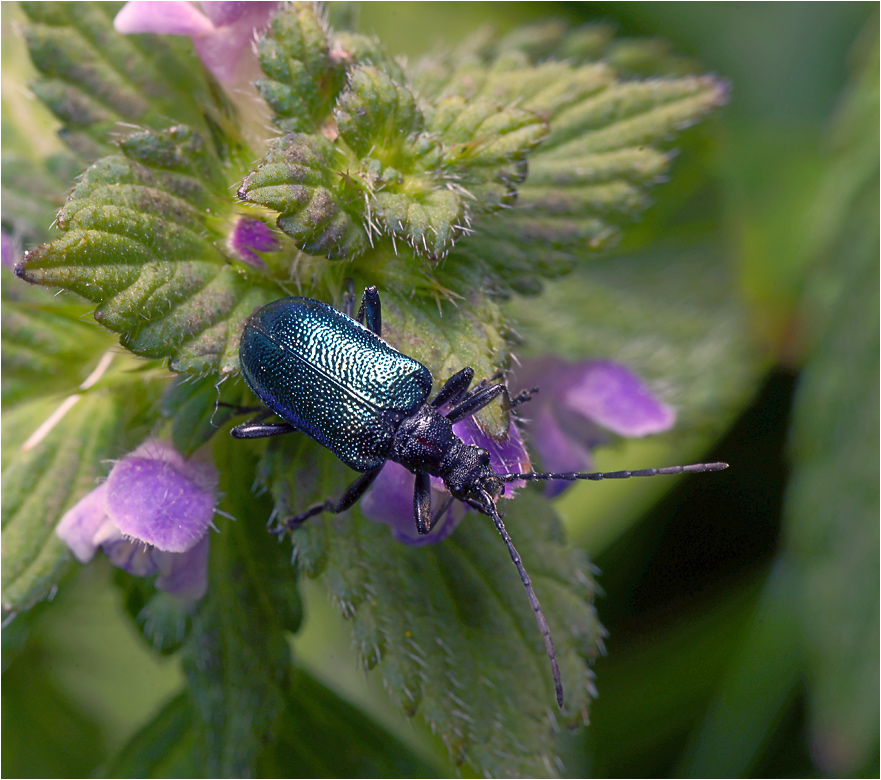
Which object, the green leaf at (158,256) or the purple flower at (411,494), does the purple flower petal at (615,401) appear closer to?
the purple flower at (411,494)

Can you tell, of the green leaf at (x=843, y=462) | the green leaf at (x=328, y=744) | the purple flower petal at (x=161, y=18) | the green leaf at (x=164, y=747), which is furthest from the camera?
the green leaf at (x=843, y=462)

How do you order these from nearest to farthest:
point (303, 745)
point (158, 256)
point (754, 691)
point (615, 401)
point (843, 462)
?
1. point (158, 256)
2. point (615, 401)
3. point (303, 745)
4. point (843, 462)
5. point (754, 691)

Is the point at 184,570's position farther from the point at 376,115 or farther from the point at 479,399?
the point at 376,115

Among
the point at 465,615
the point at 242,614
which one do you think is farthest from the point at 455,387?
the point at 242,614

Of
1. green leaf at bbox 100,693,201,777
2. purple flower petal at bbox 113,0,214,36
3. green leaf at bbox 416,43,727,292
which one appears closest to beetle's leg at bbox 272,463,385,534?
green leaf at bbox 416,43,727,292

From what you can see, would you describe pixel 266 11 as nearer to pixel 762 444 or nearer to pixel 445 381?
pixel 445 381

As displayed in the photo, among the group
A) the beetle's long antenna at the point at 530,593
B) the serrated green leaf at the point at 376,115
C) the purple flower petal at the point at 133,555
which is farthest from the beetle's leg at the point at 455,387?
the purple flower petal at the point at 133,555

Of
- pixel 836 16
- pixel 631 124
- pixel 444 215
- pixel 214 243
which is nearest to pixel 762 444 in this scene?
pixel 631 124
